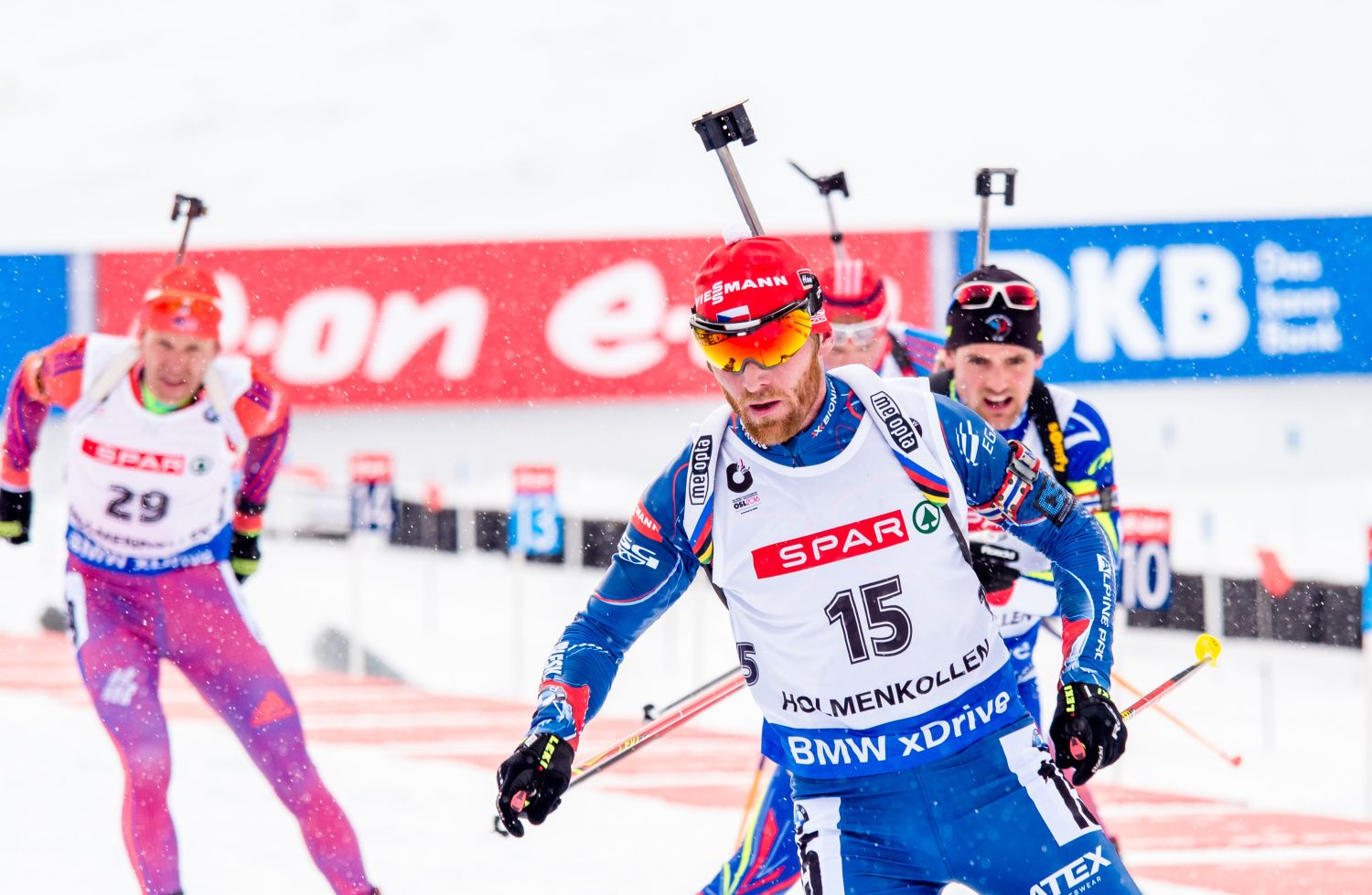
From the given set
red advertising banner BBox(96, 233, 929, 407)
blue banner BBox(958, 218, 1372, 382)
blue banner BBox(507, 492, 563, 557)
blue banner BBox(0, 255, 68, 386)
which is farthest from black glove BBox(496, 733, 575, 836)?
blue banner BBox(0, 255, 68, 386)

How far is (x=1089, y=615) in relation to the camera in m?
3.55

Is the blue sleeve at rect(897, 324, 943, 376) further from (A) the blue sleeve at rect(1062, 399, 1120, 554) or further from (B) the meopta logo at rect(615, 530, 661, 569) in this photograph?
(B) the meopta logo at rect(615, 530, 661, 569)

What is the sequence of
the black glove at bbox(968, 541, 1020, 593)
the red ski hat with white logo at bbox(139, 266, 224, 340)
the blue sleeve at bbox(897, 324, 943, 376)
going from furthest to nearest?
the blue sleeve at bbox(897, 324, 943, 376)
the red ski hat with white logo at bbox(139, 266, 224, 340)
the black glove at bbox(968, 541, 1020, 593)

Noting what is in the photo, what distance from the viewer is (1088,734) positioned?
3279 millimetres

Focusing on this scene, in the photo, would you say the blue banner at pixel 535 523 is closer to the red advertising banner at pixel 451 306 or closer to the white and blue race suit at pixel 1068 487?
the red advertising banner at pixel 451 306

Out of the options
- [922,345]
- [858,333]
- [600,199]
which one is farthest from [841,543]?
[600,199]

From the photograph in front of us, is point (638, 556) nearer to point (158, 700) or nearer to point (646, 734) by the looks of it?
point (646, 734)

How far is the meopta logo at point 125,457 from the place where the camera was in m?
5.86

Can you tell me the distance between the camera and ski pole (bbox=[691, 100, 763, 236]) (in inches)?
163

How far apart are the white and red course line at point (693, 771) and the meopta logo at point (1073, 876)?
3.67 metres

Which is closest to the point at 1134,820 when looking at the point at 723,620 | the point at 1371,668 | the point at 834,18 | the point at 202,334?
the point at 1371,668

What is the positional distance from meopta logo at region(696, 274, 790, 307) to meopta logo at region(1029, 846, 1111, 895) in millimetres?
1275

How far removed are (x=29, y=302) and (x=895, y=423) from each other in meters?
16.3

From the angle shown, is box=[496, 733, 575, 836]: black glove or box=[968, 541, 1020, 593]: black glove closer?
box=[496, 733, 575, 836]: black glove
